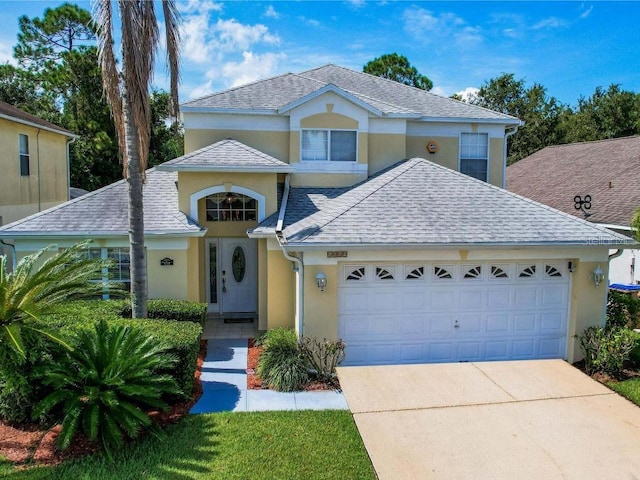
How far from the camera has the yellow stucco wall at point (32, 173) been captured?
19.2m

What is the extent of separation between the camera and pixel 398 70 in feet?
138

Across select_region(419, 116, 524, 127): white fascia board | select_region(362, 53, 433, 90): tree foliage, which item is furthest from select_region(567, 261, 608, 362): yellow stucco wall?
select_region(362, 53, 433, 90): tree foliage

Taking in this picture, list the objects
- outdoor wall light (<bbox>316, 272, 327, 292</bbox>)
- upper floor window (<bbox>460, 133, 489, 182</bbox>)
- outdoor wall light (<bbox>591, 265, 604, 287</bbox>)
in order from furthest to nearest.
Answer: upper floor window (<bbox>460, 133, 489, 182</bbox>)
outdoor wall light (<bbox>591, 265, 604, 287</bbox>)
outdoor wall light (<bbox>316, 272, 327, 292</bbox>)

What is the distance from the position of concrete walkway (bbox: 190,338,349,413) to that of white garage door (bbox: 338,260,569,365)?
1901mm

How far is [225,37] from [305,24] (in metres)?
2.92

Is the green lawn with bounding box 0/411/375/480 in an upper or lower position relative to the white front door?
lower

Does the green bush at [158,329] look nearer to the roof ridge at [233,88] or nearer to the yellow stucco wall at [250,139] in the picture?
the yellow stucco wall at [250,139]

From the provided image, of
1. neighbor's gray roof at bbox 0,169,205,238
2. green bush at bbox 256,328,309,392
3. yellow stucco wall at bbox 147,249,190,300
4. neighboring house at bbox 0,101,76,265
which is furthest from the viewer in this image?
neighboring house at bbox 0,101,76,265

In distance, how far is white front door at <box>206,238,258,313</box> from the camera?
15.6 metres

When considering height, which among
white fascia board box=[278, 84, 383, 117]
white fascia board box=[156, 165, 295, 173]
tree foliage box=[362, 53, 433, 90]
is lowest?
white fascia board box=[156, 165, 295, 173]

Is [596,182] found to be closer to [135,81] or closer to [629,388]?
[629,388]

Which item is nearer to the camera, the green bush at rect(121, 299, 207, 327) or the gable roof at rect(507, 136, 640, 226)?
the green bush at rect(121, 299, 207, 327)

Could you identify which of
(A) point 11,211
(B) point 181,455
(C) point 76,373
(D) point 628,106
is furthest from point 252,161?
(D) point 628,106

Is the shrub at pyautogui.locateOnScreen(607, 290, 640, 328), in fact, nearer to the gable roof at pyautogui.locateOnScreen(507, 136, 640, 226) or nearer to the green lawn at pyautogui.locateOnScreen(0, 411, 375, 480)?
the gable roof at pyautogui.locateOnScreen(507, 136, 640, 226)
